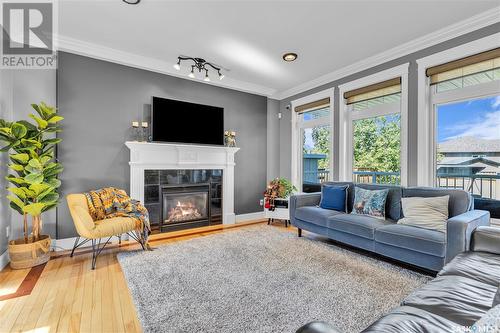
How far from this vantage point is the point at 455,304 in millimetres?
1196

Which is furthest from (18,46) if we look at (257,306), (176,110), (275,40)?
(257,306)

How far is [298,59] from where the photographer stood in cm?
364

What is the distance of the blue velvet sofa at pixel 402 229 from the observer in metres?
2.10

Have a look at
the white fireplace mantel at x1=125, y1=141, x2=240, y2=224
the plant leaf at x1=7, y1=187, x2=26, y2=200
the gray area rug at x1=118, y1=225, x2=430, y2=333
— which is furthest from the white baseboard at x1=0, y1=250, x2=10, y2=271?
the white fireplace mantel at x1=125, y1=141, x2=240, y2=224

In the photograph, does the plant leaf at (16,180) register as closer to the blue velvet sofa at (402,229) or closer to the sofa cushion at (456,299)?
the blue velvet sofa at (402,229)

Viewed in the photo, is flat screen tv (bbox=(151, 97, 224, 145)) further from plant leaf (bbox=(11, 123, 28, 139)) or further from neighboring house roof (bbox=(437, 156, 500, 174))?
neighboring house roof (bbox=(437, 156, 500, 174))

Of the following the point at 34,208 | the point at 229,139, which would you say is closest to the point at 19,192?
the point at 34,208

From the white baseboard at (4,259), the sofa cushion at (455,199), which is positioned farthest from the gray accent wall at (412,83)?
the white baseboard at (4,259)

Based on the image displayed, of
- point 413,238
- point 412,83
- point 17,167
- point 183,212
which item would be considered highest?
point 412,83

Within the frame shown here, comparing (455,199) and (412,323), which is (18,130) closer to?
(412,323)

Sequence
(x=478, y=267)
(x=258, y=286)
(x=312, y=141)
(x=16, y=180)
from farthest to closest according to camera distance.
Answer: (x=312, y=141), (x=16, y=180), (x=258, y=286), (x=478, y=267)

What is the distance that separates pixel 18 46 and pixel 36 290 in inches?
113

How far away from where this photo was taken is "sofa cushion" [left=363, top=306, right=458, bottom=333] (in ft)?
3.18

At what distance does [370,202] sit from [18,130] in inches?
163
